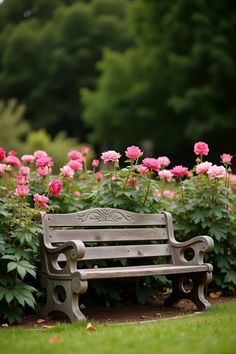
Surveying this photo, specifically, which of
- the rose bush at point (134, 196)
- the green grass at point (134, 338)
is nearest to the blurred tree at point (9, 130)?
the rose bush at point (134, 196)

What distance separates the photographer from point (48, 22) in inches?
1708

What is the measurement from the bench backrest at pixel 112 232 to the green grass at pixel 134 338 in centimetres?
100

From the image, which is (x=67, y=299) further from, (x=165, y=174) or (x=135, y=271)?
(x=165, y=174)

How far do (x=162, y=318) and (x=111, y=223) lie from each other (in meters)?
1.14

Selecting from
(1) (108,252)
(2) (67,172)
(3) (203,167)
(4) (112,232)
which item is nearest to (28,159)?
(2) (67,172)

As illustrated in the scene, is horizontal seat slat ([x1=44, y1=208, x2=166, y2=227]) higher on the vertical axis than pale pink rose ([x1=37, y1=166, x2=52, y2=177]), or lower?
lower

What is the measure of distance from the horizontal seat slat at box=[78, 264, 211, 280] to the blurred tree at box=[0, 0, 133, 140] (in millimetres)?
35375

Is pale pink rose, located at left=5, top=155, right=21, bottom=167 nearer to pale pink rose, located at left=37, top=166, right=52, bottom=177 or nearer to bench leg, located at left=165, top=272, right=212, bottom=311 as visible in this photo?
pale pink rose, located at left=37, top=166, right=52, bottom=177

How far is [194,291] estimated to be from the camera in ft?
21.4

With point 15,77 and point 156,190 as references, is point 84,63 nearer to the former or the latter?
point 15,77

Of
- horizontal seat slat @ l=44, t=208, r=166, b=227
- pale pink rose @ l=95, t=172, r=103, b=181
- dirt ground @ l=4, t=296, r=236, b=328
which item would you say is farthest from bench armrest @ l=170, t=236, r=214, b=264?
pale pink rose @ l=95, t=172, r=103, b=181

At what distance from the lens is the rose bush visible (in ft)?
20.4

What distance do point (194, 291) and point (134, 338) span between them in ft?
6.80

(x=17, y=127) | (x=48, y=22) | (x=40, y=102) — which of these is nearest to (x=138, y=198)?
(x=17, y=127)
